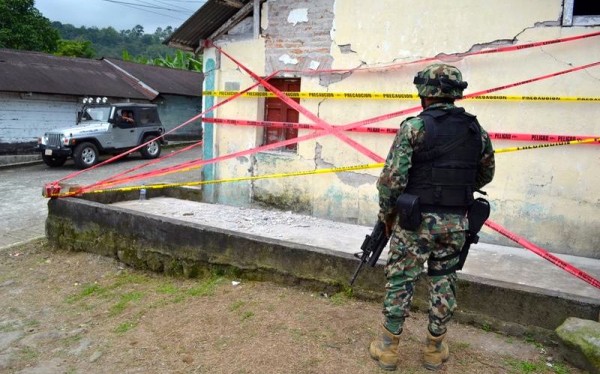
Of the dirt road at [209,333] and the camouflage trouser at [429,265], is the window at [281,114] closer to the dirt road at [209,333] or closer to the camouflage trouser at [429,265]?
the dirt road at [209,333]

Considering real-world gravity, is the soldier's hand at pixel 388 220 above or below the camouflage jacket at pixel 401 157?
below

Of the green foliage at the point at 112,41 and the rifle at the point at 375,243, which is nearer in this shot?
the rifle at the point at 375,243

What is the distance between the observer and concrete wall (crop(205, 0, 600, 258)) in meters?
4.82

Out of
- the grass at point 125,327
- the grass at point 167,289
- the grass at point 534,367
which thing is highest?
the grass at point 534,367

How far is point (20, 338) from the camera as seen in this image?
4016mm

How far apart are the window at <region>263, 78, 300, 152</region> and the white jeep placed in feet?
22.6

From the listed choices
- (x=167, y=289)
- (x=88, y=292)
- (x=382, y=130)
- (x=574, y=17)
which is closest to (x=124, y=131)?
(x=88, y=292)

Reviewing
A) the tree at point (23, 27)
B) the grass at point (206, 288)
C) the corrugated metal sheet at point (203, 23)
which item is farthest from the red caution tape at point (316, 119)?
the tree at point (23, 27)

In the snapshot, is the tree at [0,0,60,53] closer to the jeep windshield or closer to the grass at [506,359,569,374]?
the jeep windshield

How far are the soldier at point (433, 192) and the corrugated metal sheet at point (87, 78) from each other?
1422 cm

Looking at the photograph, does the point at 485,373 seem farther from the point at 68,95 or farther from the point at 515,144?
the point at 68,95

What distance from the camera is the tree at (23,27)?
22.2 m

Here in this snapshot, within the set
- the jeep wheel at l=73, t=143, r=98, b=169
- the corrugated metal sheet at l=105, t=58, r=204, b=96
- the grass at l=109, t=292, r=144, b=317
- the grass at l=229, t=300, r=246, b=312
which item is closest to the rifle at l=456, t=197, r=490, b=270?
the grass at l=229, t=300, r=246, b=312

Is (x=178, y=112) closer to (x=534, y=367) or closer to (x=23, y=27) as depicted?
(x=23, y=27)
